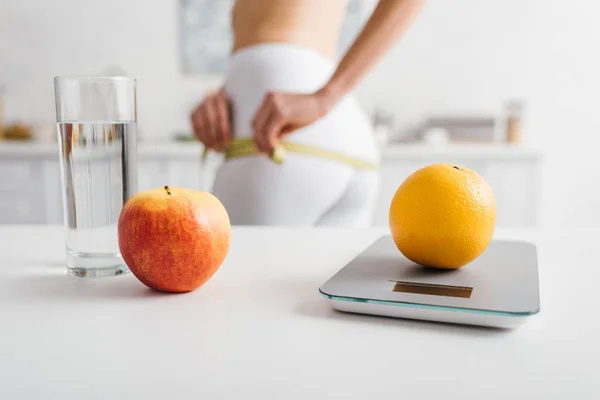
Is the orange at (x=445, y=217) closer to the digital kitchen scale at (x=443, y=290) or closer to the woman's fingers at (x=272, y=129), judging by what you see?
the digital kitchen scale at (x=443, y=290)

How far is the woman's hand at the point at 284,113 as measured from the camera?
3.00 ft

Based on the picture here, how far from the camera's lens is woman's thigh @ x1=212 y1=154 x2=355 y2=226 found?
3.58 ft

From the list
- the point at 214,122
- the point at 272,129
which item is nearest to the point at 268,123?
the point at 272,129

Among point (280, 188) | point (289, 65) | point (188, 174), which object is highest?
point (289, 65)

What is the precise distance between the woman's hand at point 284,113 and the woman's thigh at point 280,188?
13cm

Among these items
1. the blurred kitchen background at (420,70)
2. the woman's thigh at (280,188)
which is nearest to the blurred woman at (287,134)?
the woman's thigh at (280,188)

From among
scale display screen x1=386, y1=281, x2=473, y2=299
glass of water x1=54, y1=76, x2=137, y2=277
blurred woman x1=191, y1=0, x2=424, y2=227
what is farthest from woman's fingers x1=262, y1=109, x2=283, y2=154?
scale display screen x1=386, y1=281, x2=473, y2=299

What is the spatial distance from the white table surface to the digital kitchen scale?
0.01m

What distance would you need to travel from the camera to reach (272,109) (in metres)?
0.92

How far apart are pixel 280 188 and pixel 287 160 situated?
0.05 meters

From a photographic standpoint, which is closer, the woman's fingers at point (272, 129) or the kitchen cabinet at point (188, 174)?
the woman's fingers at point (272, 129)

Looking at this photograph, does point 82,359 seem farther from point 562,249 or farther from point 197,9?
point 197,9

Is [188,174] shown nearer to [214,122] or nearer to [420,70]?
[420,70]

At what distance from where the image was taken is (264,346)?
0.39m
